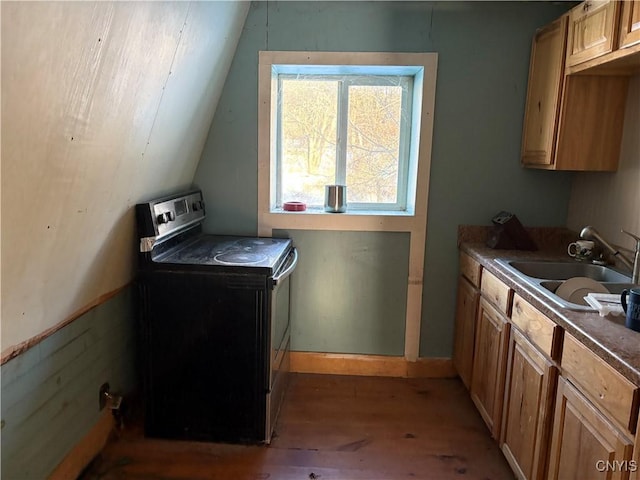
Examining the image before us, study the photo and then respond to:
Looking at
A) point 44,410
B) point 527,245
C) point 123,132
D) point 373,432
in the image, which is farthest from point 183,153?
point 527,245

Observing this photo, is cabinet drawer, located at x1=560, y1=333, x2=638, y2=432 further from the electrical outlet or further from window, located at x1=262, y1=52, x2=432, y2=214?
the electrical outlet

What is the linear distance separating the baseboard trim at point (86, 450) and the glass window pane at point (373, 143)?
179 cm

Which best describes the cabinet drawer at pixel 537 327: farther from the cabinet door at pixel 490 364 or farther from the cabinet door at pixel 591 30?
the cabinet door at pixel 591 30

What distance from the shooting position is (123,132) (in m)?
1.69

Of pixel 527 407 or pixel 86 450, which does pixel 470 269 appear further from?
pixel 86 450

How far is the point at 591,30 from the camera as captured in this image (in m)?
2.04

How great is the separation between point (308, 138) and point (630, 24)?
1.71 meters

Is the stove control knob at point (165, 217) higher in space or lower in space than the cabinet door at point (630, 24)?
lower

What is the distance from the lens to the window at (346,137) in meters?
2.89

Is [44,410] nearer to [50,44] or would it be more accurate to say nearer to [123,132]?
[123,132]

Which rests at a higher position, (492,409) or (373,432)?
(492,409)

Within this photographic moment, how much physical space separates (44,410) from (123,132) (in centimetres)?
102

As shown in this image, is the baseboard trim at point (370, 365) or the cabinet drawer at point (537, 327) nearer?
the cabinet drawer at point (537, 327)

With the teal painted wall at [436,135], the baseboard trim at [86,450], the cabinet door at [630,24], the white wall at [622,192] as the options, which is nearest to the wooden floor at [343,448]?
the baseboard trim at [86,450]
